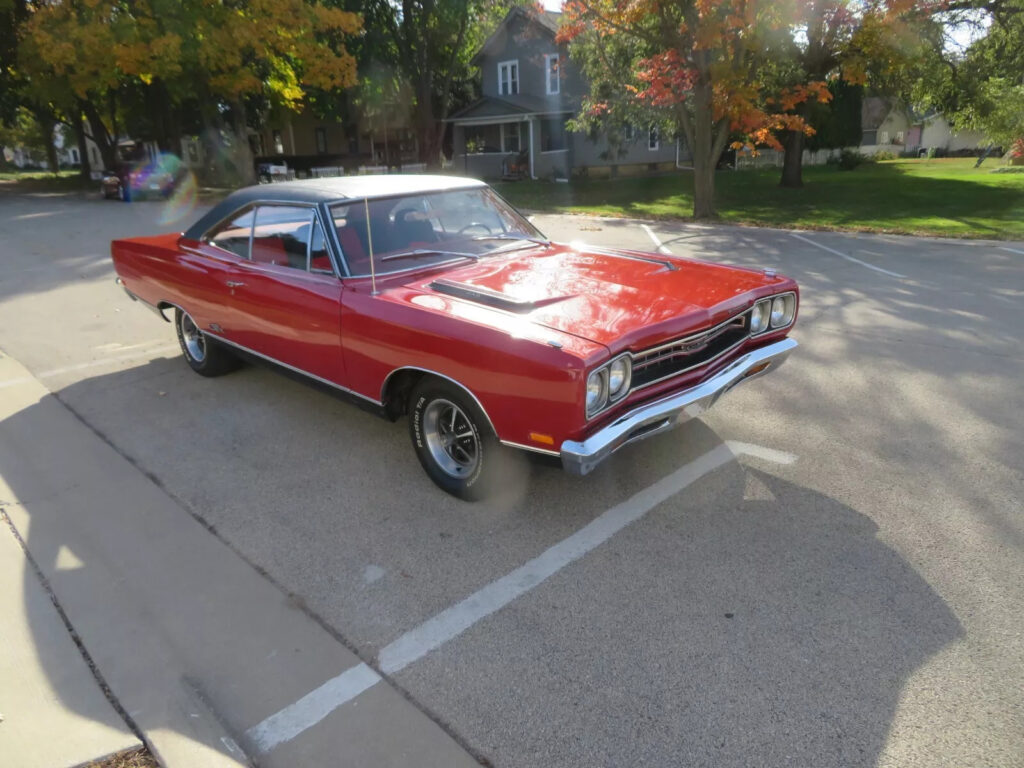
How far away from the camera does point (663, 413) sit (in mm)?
3426

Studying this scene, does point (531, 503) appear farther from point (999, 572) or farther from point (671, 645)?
point (999, 572)

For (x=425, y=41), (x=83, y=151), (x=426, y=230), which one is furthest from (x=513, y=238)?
(x=83, y=151)

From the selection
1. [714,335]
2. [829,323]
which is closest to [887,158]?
[829,323]

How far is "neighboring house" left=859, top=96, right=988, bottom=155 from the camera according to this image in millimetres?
52531

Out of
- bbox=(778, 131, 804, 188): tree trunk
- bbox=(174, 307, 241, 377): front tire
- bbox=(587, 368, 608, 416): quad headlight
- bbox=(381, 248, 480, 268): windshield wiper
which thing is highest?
bbox=(778, 131, 804, 188): tree trunk

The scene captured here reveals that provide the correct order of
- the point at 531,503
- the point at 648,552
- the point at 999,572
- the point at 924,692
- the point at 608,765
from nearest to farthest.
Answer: the point at 608,765, the point at 924,692, the point at 999,572, the point at 648,552, the point at 531,503

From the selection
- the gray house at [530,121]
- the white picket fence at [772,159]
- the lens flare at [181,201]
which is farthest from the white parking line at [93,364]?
the white picket fence at [772,159]

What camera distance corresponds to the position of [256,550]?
355cm

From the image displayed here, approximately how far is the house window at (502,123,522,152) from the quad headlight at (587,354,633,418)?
102 ft

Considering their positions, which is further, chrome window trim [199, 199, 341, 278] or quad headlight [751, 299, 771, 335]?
chrome window trim [199, 199, 341, 278]

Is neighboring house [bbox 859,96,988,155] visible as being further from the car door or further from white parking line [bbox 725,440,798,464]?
the car door

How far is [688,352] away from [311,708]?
2.35m

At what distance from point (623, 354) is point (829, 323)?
4.63 m

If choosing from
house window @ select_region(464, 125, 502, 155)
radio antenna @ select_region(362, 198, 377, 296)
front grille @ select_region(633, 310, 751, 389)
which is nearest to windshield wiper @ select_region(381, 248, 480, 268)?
radio antenna @ select_region(362, 198, 377, 296)
